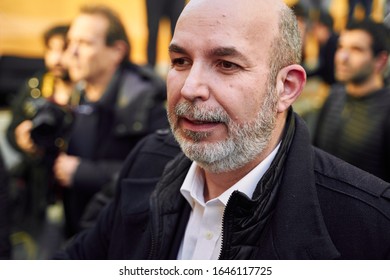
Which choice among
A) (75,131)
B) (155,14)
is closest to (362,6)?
(155,14)

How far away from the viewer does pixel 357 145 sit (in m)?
2.26

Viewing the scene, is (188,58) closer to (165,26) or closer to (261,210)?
(261,210)

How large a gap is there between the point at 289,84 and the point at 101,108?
5.01ft

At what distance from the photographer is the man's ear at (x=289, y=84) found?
1438 mm

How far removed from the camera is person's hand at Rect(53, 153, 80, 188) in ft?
8.98

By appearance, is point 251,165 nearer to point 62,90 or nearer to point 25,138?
point 25,138

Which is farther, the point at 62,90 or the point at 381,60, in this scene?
the point at 62,90

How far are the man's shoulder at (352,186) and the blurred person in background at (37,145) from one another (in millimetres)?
1706

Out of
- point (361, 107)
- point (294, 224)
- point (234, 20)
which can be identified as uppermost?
point (234, 20)

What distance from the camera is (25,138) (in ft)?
9.59

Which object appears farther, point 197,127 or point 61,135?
point 61,135
